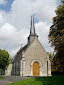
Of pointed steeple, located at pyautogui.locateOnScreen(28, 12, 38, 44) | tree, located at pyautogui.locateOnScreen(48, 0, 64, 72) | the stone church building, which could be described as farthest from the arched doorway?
tree, located at pyautogui.locateOnScreen(48, 0, 64, 72)

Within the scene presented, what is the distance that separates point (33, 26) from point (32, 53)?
31.4 feet

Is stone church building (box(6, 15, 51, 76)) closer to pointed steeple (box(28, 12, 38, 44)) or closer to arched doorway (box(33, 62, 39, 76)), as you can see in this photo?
arched doorway (box(33, 62, 39, 76))

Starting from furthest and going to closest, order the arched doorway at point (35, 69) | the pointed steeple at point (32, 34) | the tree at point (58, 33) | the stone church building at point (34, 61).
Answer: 1. the pointed steeple at point (32, 34)
2. the arched doorway at point (35, 69)
3. the stone church building at point (34, 61)
4. the tree at point (58, 33)

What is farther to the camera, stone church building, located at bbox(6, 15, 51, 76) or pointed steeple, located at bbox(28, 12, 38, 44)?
pointed steeple, located at bbox(28, 12, 38, 44)

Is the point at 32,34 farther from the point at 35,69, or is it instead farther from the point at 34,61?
the point at 35,69

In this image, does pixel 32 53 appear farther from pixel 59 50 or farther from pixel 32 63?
pixel 59 50

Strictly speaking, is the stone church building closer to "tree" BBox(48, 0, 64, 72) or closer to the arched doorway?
the arched doorway

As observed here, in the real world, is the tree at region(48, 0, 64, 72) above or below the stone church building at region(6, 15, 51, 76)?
above

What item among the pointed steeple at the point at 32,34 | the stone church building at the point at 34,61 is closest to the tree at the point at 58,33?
the stone church building at the point at 34,61

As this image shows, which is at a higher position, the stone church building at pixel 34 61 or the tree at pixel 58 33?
the tree at pixel 58 33

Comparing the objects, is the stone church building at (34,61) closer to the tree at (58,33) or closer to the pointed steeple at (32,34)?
the pointed steeple at (32,34)

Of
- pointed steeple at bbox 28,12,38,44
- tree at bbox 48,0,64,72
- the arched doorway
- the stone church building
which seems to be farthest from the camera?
pointed steeple at bbox 28,12,38,44

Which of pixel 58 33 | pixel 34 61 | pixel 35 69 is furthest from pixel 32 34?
pixel 58 33

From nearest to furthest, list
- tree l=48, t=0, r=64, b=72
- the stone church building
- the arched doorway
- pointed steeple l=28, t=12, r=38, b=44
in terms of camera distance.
→ tree l=48, t=0, r=64, b=72 → the stone church building → the arched doorway → pointed steeple l=28, t=12, r=38, b=44
